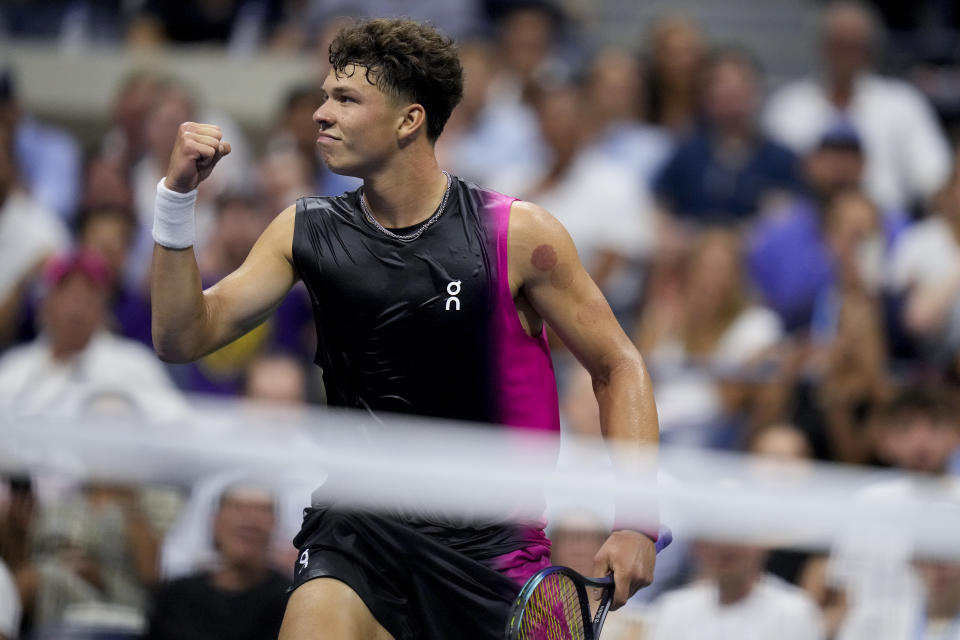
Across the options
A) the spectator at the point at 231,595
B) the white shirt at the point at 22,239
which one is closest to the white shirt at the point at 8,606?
the spectator at the point at 231,595

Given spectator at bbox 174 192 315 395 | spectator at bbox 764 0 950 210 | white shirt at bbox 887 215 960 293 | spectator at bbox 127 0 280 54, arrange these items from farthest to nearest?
1. spectator at bbox 127 0 280 54
2. spectator at bbox 764 0 950 210
3. spectator at bbox 174 192 315 395
4. white shirt at bbox 887 215 960 293

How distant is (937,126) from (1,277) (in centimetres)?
606

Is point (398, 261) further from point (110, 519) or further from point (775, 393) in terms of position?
point (775, 393)

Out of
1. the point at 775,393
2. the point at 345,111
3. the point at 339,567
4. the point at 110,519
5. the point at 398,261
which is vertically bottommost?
the point at 775,393

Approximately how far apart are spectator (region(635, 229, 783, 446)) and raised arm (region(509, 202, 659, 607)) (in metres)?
3.77

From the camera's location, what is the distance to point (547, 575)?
11.2 feet

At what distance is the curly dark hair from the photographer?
3.73 meters

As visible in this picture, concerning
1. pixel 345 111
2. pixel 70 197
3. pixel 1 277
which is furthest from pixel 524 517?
pixel 70 197

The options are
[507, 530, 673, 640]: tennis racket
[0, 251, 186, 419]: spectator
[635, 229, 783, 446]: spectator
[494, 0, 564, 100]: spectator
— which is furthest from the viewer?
[494, 0, 564, 100]: spectator

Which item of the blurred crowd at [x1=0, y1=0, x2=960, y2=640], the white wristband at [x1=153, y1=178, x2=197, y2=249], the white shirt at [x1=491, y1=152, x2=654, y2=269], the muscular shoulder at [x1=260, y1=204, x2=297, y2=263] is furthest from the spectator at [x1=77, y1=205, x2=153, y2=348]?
the white wristband at [x1=153, y1=178, x2=197, y2=249]

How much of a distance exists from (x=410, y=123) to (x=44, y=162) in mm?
6536

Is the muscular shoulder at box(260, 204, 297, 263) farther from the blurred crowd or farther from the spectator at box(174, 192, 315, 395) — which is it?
the spectator at box(174, 192, 315, 395)

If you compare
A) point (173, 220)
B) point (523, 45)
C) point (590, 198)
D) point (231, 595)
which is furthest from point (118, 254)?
point (173, 220)

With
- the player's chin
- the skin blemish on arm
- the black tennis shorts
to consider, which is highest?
the player's chin
